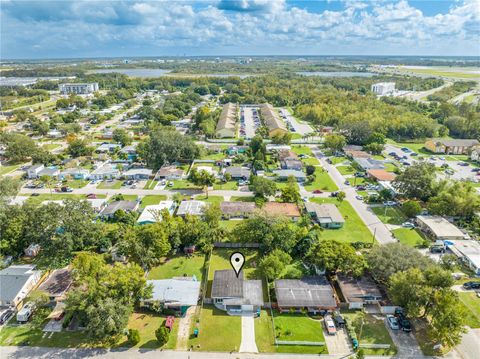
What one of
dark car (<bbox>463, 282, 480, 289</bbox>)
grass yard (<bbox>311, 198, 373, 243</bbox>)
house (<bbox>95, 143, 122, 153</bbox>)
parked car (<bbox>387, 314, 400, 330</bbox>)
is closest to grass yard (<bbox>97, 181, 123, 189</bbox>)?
house (<bbox>95, 143, 122, 153</bbox>)

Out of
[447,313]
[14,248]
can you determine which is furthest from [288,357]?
[14,248]

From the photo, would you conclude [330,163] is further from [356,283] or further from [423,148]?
[356,283]

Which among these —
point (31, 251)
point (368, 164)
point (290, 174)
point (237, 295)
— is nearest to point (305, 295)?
point (237, 295)

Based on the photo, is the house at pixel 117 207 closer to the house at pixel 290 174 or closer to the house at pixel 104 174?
the house at pixel 104 174

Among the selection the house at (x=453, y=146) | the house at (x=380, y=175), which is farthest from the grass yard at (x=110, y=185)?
the house at (x=453, y=146)

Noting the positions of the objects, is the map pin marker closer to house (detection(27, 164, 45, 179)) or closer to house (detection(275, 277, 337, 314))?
house (detection(275, 277, 337, 314))

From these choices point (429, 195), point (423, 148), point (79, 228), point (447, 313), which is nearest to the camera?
point (447, 313)
